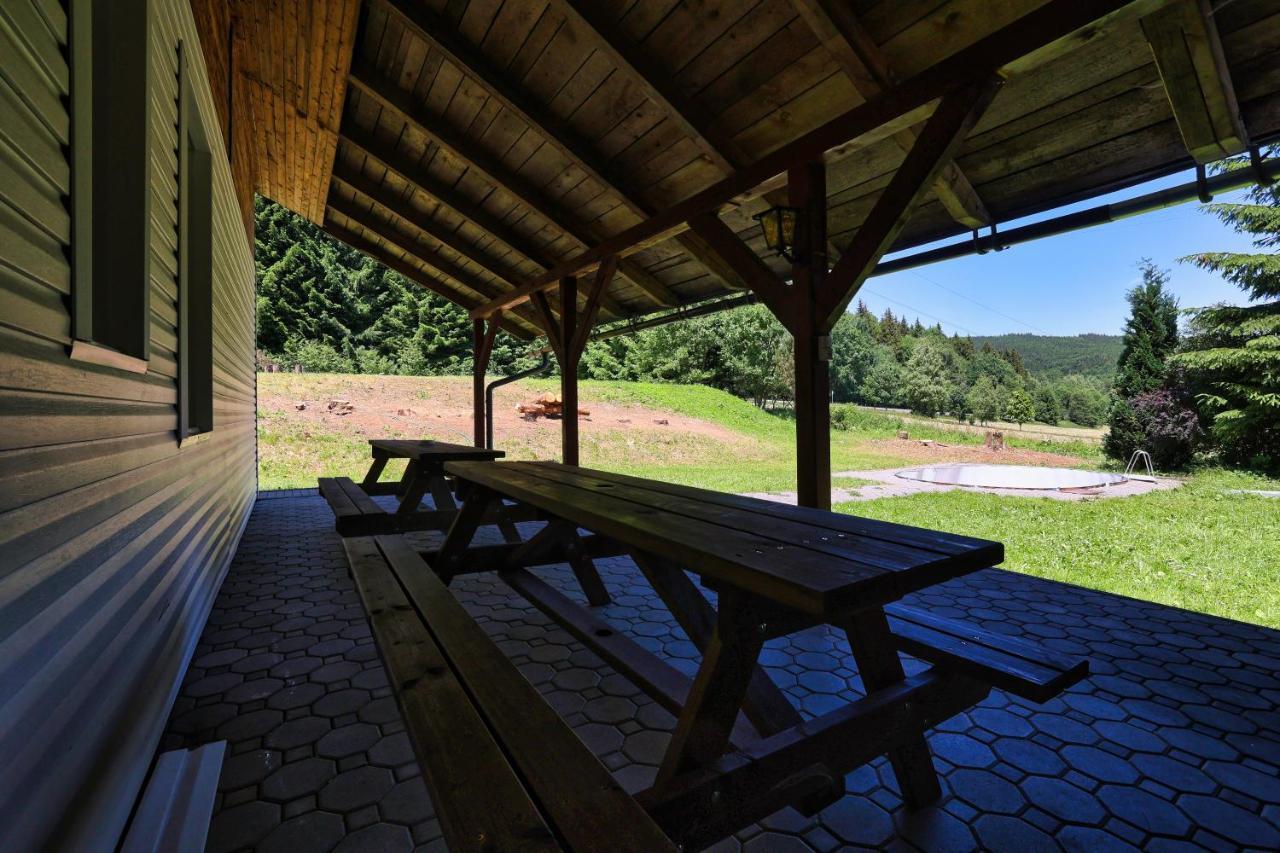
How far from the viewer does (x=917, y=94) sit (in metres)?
2.47

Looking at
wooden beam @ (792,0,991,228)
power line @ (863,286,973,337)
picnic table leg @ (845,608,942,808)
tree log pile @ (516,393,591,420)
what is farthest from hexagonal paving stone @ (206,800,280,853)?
power line @ (863,286,973,337)

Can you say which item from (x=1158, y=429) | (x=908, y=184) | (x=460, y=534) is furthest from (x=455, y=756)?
(x=1158, y=429)

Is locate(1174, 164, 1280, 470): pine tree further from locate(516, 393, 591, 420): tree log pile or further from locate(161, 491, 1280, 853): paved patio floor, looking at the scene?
locate(516, 393, 591, 420): tree log pile

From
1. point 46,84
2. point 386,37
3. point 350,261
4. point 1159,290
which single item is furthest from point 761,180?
point 350,261

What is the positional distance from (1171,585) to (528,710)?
4.95 metres

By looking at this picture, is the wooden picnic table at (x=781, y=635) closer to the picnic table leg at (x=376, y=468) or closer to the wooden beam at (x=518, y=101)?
the wooden beam at (x=518, y=101)

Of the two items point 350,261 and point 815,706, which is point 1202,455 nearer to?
point 815,706

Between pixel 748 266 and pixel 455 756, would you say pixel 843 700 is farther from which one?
pixel 748 266

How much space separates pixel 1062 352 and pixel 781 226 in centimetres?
9835

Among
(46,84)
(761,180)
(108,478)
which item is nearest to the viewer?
(46,84)

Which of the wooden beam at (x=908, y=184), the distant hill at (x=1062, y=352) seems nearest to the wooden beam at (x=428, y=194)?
the wooden beam at (x=908, y=184)

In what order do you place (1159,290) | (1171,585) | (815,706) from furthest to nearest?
(1159,290) → (1171,585) → (815,706)

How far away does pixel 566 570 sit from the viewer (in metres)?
4.16

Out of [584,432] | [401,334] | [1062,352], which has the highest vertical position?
[1062,352]
